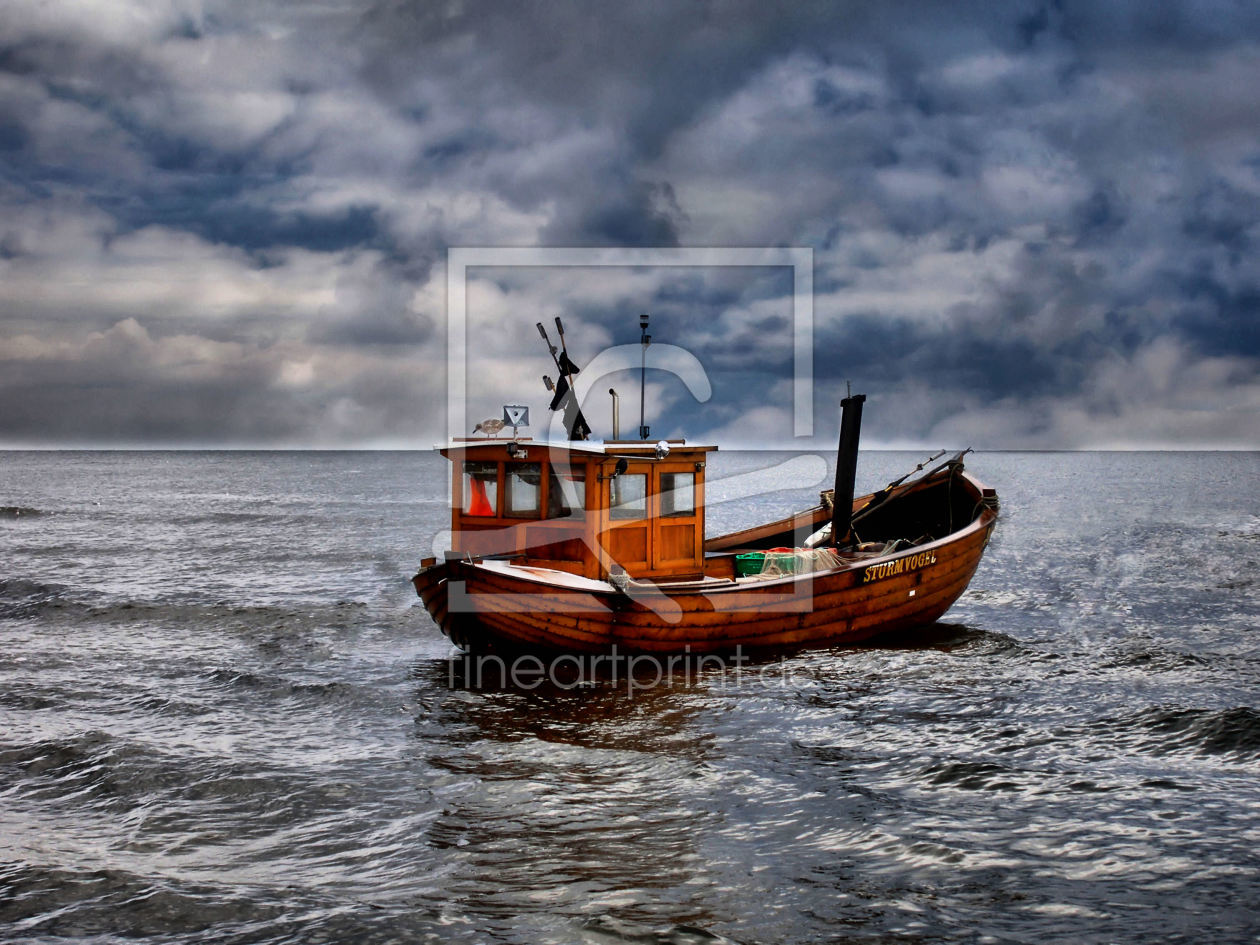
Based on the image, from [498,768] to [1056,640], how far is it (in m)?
13.6

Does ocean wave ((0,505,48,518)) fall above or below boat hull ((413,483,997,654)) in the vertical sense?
below

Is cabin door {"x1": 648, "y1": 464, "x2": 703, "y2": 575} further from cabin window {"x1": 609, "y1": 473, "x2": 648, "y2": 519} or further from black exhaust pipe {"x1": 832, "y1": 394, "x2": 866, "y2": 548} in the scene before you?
black exhaust pipe {"x1": 832, "y1": 394, "x2": 866, "y2": 548}

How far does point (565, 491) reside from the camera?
15281mm

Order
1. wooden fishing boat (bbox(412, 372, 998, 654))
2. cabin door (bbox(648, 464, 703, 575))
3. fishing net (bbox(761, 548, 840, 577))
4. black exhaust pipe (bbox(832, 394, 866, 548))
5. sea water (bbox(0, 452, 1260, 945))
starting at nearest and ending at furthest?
1. sea water (bbox(0, 452, 1260, 945))
2. wooden fishing boat (bbox(412, 372, 998, 654))
3. cabin door (bbox(648, 464, 703, 575))
4. fishing net (bbox(761, 548, 840, 577))
5. black exhaust pipe (bbox(832, 394, 866, 548))

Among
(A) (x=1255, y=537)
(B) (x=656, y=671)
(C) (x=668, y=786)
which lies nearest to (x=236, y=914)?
(C) (x=668, y=786)

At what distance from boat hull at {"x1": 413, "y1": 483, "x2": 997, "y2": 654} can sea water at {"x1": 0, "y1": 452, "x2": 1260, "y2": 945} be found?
2.13ft

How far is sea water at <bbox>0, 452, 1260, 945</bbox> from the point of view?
7.54 meters

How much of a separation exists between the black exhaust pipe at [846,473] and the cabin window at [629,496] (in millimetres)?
5327

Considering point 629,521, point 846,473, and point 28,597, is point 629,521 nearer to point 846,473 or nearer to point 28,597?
point 846,473

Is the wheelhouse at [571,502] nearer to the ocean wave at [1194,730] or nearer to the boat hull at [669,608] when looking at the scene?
the boat hull at [669,608]

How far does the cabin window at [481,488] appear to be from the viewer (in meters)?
15.5

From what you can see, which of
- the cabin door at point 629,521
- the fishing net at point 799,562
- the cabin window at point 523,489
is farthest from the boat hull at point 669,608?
the cabin window at point 523,489

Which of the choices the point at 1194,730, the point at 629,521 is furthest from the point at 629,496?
the point at 1194,730

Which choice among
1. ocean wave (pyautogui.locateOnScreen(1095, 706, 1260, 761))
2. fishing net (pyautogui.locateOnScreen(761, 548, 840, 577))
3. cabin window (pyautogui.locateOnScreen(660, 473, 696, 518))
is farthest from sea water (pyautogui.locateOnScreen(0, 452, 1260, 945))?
cabin window (pyautogui.locateOnScreen(660, 473, 696, 518))
